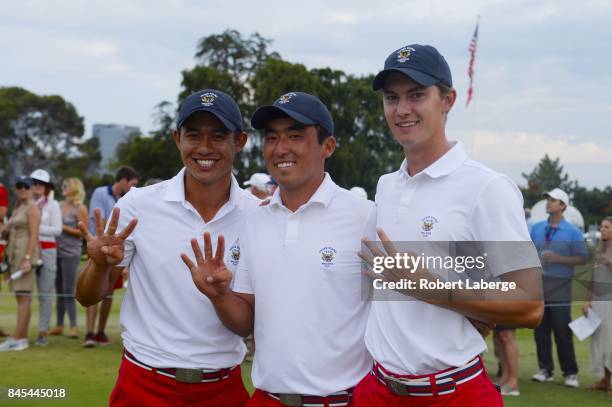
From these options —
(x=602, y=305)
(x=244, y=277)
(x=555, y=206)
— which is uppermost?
(x=555, y=206)

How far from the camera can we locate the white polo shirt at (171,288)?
3967mm

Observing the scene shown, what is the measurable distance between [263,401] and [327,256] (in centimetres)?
81

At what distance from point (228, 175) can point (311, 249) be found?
865 mm

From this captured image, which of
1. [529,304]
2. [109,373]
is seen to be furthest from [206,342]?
[109,373]

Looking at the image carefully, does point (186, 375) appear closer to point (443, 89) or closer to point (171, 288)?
point (171, 288)

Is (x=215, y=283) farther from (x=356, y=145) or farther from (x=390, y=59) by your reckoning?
(x=356, y=145)

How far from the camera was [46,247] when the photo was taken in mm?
10273

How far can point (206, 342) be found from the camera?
3982 millimetres

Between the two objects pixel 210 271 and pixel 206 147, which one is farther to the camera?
pixel 206 147

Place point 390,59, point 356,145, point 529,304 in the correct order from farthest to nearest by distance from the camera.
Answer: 1. point 356,145
2. point 390,59
3. point 529,304

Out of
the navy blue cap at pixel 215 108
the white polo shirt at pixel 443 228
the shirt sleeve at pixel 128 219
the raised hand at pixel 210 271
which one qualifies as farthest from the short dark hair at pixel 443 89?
the shirt sleeve at pixel 128 219

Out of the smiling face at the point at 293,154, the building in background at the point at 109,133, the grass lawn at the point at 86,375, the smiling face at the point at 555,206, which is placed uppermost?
the building in background at the point at 109,133

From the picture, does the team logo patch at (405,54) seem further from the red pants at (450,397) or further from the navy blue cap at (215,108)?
the red pants at (450,397)

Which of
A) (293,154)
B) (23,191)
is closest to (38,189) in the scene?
(23,191)
